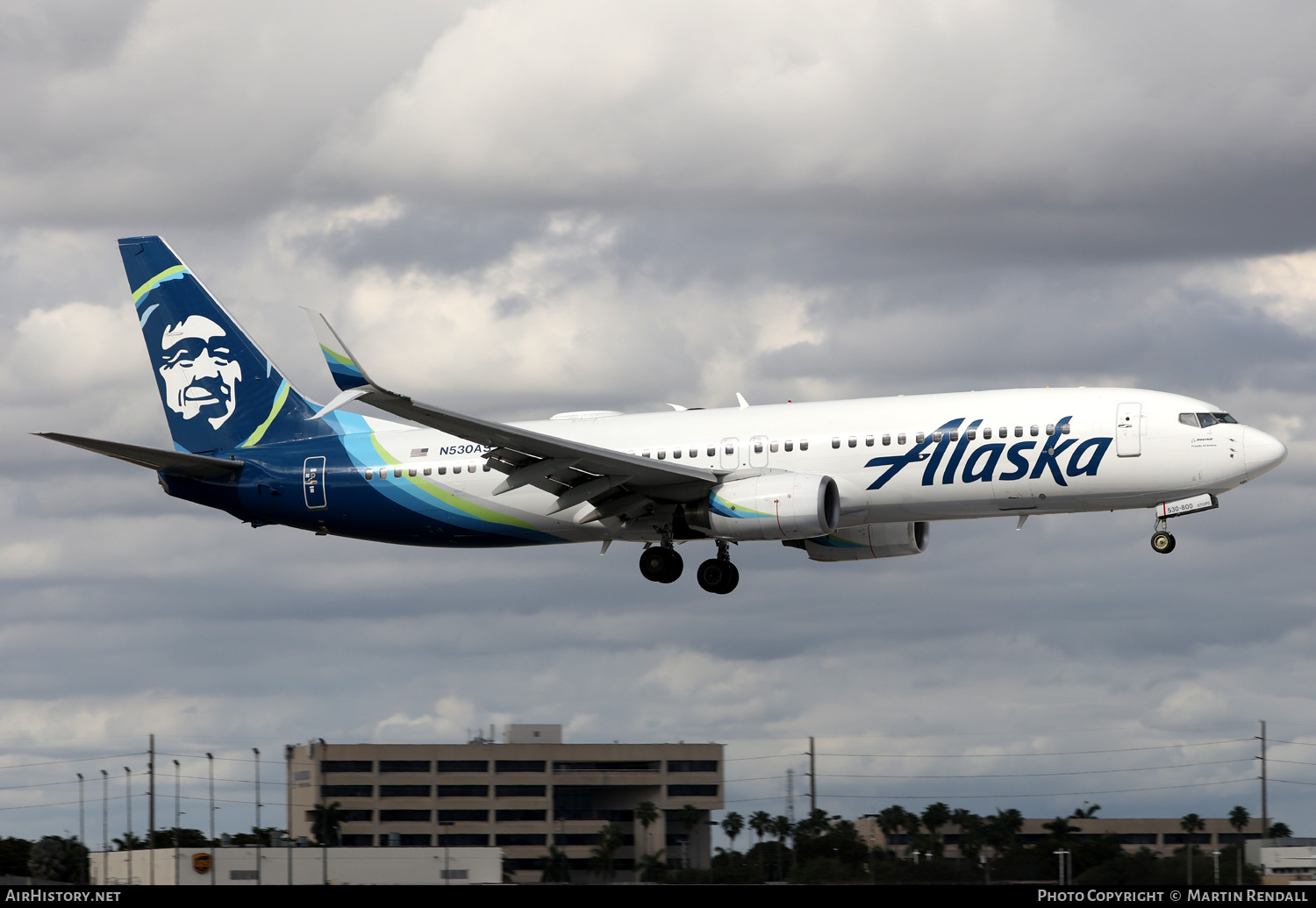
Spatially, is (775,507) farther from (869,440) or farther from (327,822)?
(327,822)

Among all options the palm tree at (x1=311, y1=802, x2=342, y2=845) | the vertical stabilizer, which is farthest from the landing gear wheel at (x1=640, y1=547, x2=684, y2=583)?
the palm tree at (x1=311, y1=802, x2=342, y2=845)

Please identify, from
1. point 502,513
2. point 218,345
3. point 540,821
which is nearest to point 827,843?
point 502,513

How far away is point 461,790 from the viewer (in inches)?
4958

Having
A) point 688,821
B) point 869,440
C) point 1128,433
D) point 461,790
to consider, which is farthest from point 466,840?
point 1128,433

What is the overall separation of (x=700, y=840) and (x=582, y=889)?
1657 inches

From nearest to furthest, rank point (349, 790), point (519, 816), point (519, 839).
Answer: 1. point (519, 839)
2. point (519, 816)
3. point (349, 790)

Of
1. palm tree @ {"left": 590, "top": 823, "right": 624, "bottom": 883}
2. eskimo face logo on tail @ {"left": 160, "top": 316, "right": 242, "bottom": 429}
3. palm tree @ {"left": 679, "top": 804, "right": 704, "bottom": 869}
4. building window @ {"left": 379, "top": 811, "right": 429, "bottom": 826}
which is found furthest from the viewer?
building window @ {"left": 379, "top": 811, "right": 429, "bottom": 826}

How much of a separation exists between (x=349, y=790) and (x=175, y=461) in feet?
259

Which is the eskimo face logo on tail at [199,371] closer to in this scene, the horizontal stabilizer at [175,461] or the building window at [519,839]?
the horizontal stabilizer at [175,461]

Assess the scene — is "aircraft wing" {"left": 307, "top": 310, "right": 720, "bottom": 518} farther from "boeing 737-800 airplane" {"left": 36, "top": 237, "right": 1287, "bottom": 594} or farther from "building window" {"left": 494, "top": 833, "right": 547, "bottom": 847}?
"building window" {"left": 494, "top": 833, "right": 547, "bottom": 847}

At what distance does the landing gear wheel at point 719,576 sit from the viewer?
53.8 meters

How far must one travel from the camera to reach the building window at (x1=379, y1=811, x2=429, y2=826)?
12581 cm

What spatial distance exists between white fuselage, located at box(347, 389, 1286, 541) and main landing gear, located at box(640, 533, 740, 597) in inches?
135

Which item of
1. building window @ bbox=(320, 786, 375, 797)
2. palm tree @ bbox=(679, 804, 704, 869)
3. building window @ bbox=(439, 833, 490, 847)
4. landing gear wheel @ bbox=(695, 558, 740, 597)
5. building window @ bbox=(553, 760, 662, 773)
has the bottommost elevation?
building window @ bbox=(439, 833, 490, 847)
